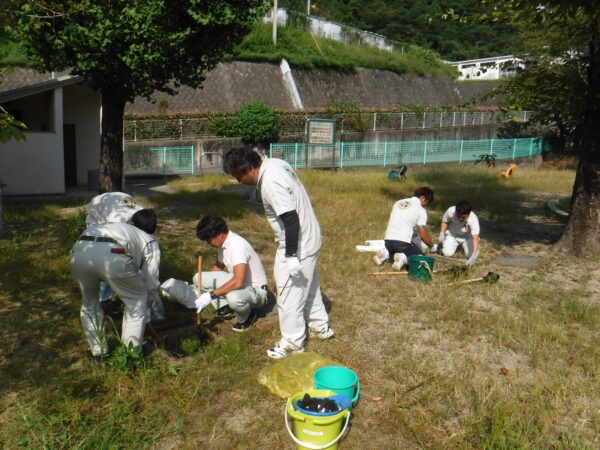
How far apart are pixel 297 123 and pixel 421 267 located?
1939 centimetres

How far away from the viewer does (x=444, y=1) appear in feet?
218

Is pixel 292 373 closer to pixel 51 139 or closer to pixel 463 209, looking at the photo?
pixel 463 209

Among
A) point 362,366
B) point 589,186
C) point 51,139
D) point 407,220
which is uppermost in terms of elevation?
point 51,139

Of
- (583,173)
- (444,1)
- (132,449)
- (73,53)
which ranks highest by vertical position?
(444,1)

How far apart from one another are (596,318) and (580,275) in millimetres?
1965

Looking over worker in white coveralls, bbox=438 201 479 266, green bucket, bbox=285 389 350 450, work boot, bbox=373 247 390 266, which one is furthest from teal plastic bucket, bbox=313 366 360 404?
worker in white coveralls, bbox=438 201 479 266

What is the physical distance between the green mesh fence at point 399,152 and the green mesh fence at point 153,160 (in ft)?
12.5

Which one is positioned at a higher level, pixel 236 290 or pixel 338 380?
pixel 236 290

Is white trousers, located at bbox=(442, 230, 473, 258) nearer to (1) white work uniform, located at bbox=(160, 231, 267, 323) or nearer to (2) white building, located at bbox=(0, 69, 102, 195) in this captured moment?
(1) white work uniform, located at bbox=(160, 231, 267, 323)

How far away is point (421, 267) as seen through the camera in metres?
6.47

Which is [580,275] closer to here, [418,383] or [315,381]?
[418,383]

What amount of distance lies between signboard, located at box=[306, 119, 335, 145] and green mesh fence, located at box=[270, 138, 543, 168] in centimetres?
47

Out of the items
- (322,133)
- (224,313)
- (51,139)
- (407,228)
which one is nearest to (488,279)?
(407,228)

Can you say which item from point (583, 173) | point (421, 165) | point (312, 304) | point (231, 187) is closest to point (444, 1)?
point (421, 165)
